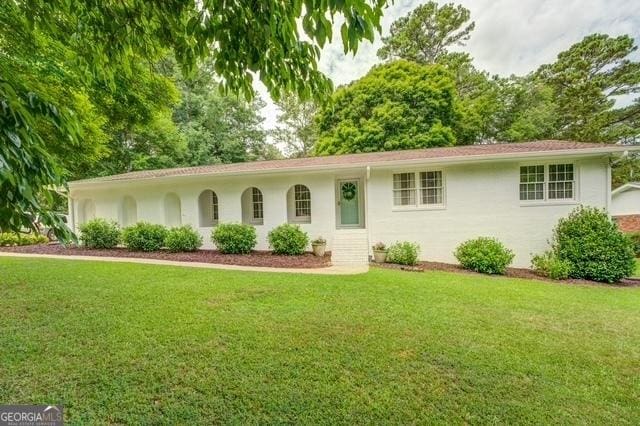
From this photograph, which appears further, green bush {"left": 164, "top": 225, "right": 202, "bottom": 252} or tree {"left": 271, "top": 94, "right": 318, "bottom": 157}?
tree {"left": 271, "top": 94, "right": 318, "bottom": 157}

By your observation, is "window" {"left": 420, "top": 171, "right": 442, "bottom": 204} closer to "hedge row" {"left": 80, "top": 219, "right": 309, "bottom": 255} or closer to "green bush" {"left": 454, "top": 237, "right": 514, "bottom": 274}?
"green bush" {"left": 454, "top": 237, "right": 514, "bottom": 274}

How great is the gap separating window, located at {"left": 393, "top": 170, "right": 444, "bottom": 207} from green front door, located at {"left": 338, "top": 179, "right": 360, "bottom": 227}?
161 cm

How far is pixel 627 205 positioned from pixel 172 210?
2499cm

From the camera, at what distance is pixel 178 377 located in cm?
317

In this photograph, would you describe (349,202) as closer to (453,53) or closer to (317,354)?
(317,354)

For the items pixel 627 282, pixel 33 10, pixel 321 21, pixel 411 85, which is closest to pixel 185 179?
pixel 33 10

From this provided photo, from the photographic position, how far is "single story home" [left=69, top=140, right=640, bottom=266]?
937cm

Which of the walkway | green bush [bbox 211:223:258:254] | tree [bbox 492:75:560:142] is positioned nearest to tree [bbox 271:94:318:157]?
tree [bbox 492:75:560:142]

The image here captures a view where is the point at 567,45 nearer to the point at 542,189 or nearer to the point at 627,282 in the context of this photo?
the point at 542,189

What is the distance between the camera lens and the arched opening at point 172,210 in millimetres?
12852

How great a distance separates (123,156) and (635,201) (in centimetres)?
3179

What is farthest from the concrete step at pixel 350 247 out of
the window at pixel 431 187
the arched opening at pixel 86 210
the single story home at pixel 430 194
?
the arched opening at pixel 86 210

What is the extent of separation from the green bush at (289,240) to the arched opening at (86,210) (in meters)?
9.68

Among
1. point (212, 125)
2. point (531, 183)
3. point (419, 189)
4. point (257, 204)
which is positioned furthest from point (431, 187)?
point (212, 125)
